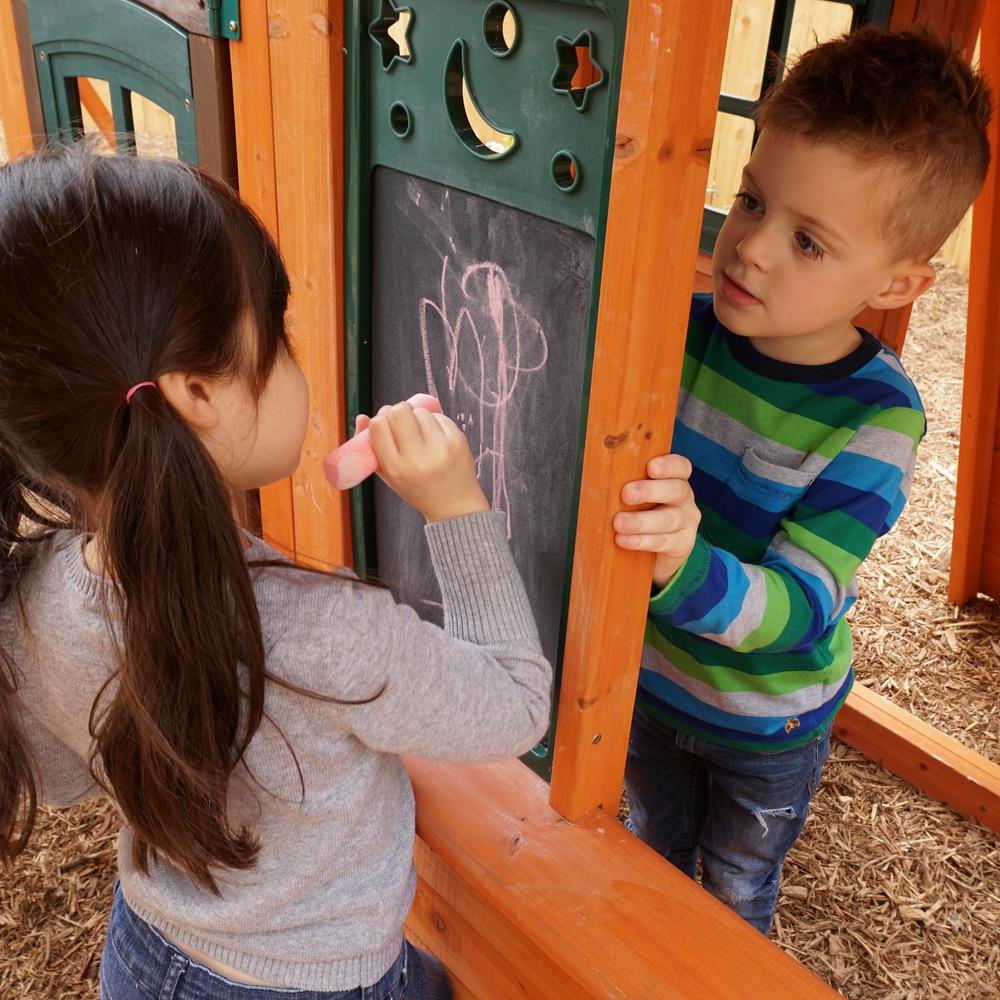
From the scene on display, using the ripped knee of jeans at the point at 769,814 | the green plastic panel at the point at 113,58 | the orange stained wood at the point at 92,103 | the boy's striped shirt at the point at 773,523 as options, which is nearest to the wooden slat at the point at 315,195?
the green plastic panel at the point at 113,58

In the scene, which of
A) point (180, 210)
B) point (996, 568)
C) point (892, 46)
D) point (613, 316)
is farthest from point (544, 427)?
point (996, 568)

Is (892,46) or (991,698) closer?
(892,46)

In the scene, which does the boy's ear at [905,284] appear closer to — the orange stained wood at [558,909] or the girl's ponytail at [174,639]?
the orange stained wood at [558,909]

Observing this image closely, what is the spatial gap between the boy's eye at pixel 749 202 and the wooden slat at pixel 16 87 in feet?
4.63

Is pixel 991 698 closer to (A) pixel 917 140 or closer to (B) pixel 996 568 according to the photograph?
(B) pixel 996 568

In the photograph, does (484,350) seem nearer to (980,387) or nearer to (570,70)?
(570,70)

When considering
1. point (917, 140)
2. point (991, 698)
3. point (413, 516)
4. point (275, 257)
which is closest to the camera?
point (275, 257)

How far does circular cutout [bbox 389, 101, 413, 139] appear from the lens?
1242mm

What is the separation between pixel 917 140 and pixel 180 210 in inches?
32.6

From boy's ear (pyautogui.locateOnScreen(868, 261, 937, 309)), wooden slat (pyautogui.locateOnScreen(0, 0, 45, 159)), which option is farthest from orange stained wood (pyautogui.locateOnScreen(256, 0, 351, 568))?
wooden slat (pyautogui.locateOnScreen(0, 0, 45, 159))

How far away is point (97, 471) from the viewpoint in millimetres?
857

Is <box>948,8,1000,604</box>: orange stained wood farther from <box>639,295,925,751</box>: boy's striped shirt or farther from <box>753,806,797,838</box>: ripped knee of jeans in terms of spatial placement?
<box>753,806,797,838</box>: ripped knee of jeans

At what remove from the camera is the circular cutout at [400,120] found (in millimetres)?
1242

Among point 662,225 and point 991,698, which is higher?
point 662,225
